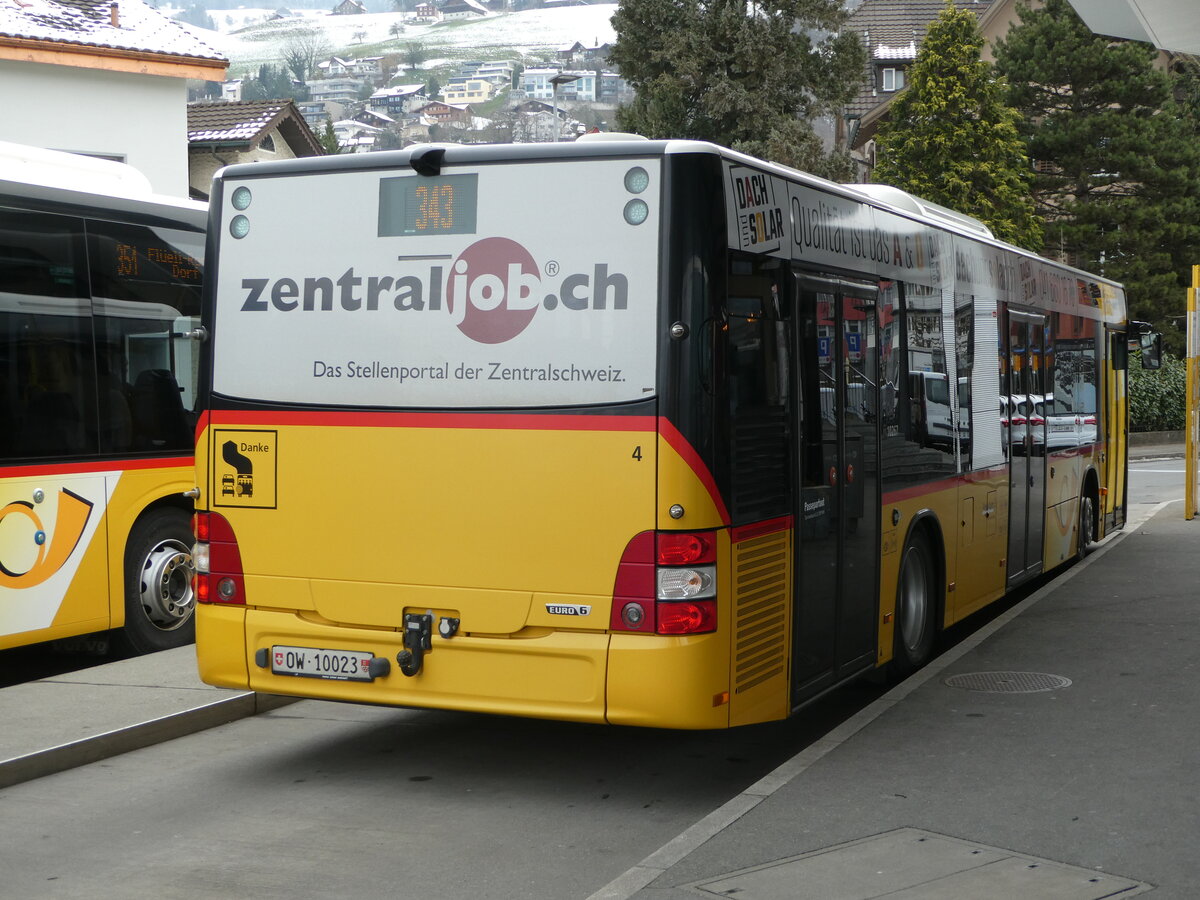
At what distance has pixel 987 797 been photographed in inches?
253

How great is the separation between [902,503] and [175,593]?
16.3ft

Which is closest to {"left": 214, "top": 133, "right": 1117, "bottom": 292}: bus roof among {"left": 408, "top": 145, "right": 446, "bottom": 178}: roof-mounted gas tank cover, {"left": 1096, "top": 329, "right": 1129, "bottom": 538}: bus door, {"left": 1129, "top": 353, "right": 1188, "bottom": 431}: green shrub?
{"left": 408, "top": 145, "right": 446, "bottom": 178}: roof-mounted gas tank cover

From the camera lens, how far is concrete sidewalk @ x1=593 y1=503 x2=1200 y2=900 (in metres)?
5.34

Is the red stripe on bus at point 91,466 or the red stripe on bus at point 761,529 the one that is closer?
the red stripe on bus at point 761,529

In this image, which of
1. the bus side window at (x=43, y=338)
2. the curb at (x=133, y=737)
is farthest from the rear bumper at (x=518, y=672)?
the bus side window at (x=43, y=338)

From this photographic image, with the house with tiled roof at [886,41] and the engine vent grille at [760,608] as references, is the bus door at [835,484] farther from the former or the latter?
the house with tiled roof at [886,41]

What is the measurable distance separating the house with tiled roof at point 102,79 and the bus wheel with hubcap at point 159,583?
16.8 meters

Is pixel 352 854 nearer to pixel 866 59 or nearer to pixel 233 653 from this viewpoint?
pixel 233 653

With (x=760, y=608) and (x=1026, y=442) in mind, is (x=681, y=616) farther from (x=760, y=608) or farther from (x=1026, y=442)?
(x=1026, y=442)

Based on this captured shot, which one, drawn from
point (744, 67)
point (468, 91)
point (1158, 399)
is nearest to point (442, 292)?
point (744, 67)

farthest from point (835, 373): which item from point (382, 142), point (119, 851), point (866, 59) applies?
point (382, 142)

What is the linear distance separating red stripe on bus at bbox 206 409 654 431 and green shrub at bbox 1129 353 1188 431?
126 feet

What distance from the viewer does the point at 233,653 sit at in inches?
282

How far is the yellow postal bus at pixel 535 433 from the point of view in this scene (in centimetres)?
635
